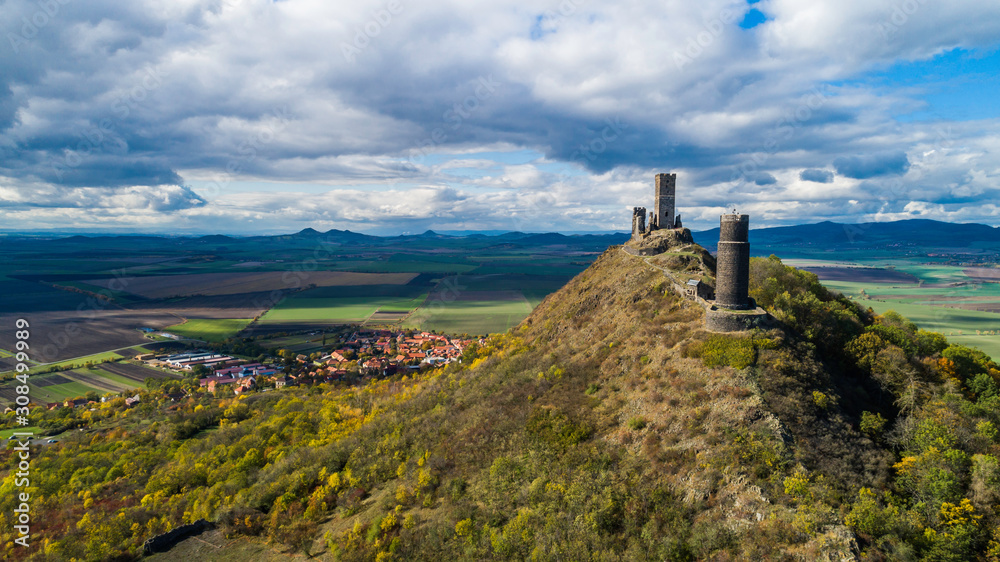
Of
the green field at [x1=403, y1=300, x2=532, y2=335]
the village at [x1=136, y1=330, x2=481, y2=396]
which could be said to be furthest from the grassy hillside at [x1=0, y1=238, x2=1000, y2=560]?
the green field at [x1=403, y1=300, x2=532, y2=335]

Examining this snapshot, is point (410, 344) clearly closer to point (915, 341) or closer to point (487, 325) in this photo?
point (487, 325)

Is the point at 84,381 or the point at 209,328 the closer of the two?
the point at 84,381

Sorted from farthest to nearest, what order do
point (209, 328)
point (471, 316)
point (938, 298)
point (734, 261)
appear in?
point (471, 316)
point (209, 328)
point (938, 298)
point (734, 261)

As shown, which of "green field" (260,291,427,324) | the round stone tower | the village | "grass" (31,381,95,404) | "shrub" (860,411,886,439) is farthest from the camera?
"green field" (260,291,427,324)

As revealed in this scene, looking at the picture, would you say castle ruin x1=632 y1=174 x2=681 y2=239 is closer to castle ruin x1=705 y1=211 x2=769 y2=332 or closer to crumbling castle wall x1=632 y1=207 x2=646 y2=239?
crumbling castle wall x1=632 y1=207 x2=646 y2=239

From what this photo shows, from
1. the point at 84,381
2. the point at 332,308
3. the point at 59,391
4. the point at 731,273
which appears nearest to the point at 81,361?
the point at 84,381

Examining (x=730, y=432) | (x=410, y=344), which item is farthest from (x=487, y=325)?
(x=730, y=432)

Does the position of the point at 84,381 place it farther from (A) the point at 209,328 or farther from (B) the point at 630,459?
(B) the point at 630,459
